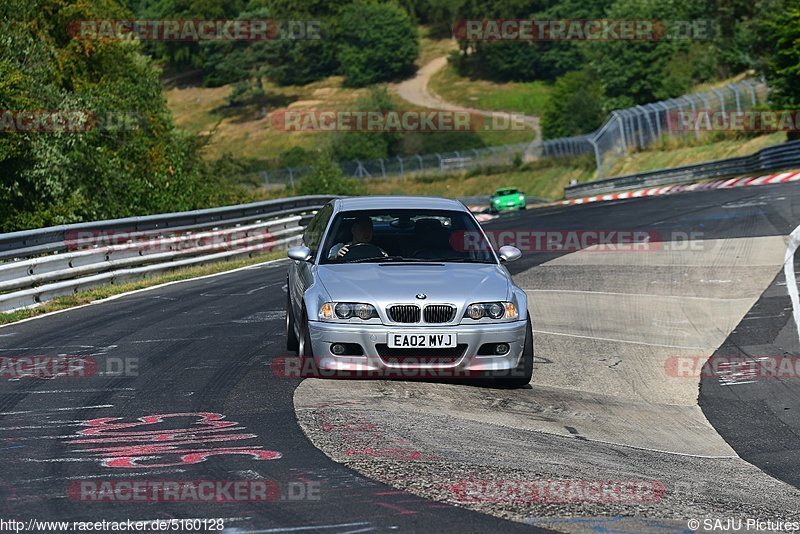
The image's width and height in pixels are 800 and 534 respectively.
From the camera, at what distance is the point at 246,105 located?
455 feet

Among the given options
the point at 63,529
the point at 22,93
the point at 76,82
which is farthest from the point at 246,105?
the point at 63,529

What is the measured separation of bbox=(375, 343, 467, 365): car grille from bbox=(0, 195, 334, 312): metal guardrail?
7767 millimetres

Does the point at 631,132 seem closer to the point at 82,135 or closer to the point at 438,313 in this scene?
the point at 82,135

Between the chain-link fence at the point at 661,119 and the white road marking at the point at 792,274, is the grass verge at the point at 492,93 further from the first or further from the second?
the white road marking at the point at 792,274

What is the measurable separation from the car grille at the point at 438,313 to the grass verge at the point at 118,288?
24.4 feet

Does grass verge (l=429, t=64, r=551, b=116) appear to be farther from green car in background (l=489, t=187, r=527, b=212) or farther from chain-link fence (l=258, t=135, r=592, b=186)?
green car in background (l=489, t=187, r=527, b=212)

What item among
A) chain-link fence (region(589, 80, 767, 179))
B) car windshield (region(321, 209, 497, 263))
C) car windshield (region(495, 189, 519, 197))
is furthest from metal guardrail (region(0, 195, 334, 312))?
chain-link fence (region(589, 80, 767, 179))

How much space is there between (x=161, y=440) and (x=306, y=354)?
2413 millimetres

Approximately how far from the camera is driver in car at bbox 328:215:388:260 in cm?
1073

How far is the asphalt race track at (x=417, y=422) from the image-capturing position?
6.04 metres

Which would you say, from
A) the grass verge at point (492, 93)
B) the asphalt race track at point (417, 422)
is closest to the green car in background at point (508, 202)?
the asphalt race track at point (417, 422)

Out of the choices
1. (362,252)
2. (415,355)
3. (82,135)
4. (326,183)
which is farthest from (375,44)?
(415,355)

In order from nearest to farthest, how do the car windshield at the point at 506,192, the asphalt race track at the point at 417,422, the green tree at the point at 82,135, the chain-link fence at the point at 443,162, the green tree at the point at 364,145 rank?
the asphalt race track at the point at 417,422, the green tree at the point at 82,135, the car windshield at the point at 506,192, the chain-link fence at the point at 443,162, the green tree at the point at 364,145

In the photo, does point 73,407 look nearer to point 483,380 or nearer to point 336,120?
point 483,380
